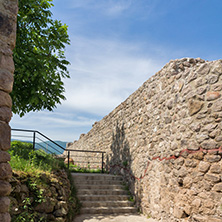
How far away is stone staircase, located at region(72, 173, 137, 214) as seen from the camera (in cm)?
662

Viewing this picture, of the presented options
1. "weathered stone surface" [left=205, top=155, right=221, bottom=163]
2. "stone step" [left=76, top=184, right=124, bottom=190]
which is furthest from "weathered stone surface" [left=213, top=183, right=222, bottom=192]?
"stone step" [left=76, top=184, right=124, bottom=190]

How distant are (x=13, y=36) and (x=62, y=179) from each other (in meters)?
4.79

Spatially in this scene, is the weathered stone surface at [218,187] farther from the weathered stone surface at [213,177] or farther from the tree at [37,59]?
the tree at [37,59]

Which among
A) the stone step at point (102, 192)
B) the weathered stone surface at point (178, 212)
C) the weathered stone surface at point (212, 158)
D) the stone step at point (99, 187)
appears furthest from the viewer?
the stone step at point (99, 187)

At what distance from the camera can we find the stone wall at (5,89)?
7.07 feet

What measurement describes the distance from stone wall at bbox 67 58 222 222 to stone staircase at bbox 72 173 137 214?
1.39 feet

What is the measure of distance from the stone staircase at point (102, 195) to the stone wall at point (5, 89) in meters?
4.68

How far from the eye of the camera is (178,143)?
17.0 feet

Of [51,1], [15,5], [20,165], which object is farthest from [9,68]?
[51,1]

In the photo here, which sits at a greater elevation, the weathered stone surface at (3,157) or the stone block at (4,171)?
the weathered stone surface at (3,157)

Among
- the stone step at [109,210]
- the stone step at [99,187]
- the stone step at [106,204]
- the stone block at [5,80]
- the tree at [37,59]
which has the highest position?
the tree at [37,59]

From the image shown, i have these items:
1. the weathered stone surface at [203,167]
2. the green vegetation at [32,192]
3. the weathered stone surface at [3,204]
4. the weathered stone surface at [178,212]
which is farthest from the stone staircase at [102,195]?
the weathered stone surface at [3,204]

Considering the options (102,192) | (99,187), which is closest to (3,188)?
(102,192)

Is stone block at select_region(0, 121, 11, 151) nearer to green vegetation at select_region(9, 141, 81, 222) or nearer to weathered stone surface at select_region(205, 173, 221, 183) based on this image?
green vegetation at select_region(9, 141, 81, 222)
